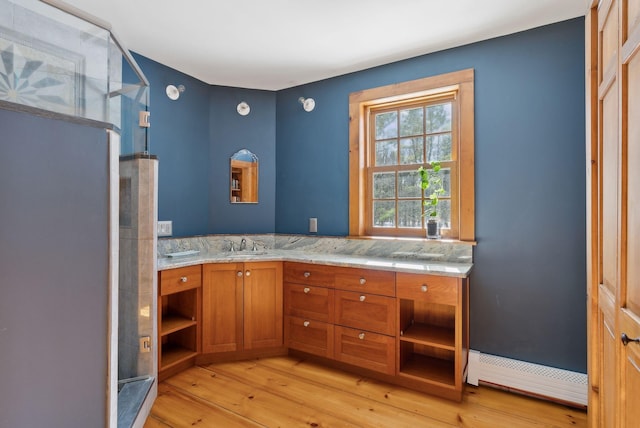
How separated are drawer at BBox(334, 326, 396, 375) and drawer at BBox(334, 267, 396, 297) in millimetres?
317

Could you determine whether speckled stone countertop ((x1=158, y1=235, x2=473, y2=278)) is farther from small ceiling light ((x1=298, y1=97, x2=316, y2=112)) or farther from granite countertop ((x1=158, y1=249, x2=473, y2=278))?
small ceiling light ((x1=298, y1=97, x2=316, y2=112))

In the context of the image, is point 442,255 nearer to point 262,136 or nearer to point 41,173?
point 262,136

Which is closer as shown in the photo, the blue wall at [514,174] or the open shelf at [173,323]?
the blue wall at [514,174]

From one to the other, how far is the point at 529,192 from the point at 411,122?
1.09 meters

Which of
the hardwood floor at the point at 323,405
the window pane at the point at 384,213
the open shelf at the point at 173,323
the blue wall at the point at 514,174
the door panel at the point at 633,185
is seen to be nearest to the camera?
the door panel at the point at 633,185

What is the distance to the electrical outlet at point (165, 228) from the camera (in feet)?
9.15

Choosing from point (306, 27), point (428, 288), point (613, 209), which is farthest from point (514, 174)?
point (306, 27)

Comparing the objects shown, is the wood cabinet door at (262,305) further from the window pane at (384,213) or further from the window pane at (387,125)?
the window pane at (387,125)

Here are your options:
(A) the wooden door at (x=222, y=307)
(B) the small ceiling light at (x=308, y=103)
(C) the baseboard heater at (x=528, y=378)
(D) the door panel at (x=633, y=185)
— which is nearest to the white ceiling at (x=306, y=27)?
(B) the small ceiling light at (x=308, y=103)

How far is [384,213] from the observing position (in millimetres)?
2932

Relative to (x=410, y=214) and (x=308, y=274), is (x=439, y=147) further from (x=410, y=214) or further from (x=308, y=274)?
(x=308, y=274)

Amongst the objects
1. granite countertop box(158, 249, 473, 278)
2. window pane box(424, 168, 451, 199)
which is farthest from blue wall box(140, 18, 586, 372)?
granite countertop box(158, 249, 473, 278)

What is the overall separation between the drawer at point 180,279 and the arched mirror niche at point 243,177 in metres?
1.02

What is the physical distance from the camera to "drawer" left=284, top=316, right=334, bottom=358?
252 centimetres
